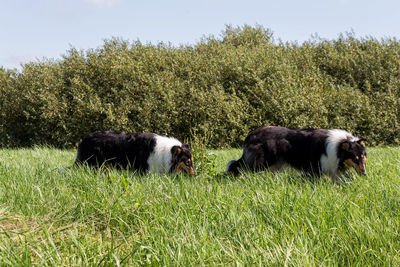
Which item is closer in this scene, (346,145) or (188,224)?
(188,224)

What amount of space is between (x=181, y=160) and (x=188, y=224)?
8.48ft

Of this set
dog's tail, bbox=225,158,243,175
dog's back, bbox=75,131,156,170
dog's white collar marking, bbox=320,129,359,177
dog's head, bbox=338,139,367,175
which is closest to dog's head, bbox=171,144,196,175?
dog's back, bbox=75,131,156,170

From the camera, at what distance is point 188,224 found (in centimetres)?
326

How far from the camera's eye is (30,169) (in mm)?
5621

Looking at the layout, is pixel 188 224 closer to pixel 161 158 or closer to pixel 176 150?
pixel 176 150

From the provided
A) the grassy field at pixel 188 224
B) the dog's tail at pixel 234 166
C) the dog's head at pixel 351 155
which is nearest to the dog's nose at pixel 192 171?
the dog's tail at pixel 234 166

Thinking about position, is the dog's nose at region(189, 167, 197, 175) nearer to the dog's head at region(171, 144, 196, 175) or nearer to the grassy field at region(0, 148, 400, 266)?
the dog's head at region(171, 144, 196, 175)

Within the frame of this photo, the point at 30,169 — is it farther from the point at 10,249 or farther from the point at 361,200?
the point at 361,200

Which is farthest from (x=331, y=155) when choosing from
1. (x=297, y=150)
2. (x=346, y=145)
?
(x=297, y=150)

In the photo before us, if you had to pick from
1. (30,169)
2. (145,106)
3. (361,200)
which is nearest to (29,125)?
(145,106)

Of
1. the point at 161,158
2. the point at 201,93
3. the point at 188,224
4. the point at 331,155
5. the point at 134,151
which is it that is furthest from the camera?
the point at 201,93

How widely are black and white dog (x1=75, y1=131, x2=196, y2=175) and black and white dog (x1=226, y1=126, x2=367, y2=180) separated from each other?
1018mm

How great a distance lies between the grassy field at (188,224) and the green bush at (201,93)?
6.93 m

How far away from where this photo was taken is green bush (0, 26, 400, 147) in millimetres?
11945
